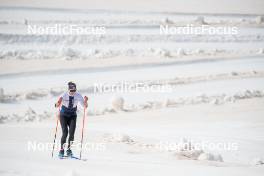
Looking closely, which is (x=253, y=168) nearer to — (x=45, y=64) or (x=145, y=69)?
(x=145, y=69)

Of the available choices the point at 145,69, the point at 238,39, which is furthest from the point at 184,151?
the point at 238,39

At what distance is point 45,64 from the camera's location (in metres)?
6.71

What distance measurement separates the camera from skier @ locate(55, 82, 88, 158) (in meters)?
5.89
